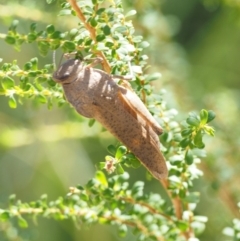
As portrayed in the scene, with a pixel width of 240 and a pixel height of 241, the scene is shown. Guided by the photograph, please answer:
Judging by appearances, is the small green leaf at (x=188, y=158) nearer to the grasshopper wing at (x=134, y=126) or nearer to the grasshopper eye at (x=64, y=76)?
the grasshopper wing at (x=134, y=126)

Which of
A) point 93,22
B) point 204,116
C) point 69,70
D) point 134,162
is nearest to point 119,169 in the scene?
point 134,162

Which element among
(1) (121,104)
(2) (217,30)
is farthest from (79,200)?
(2) (217,30)

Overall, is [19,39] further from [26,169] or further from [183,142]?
[26,169]

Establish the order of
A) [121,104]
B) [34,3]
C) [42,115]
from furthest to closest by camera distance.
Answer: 1. [42,115]
2. [34,3]
3. [121,104]

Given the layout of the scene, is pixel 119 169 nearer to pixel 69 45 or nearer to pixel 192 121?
pixel 192 121

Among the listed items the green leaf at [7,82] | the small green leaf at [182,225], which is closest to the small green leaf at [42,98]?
the green leaf at [7,82]

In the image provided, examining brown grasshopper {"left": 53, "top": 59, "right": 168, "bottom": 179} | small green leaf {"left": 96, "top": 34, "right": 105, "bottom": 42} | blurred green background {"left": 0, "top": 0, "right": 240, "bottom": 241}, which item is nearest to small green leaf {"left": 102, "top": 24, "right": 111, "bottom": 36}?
small green leaf {"left": 96, "top": 34, "right": 105, "bottom": 42}
